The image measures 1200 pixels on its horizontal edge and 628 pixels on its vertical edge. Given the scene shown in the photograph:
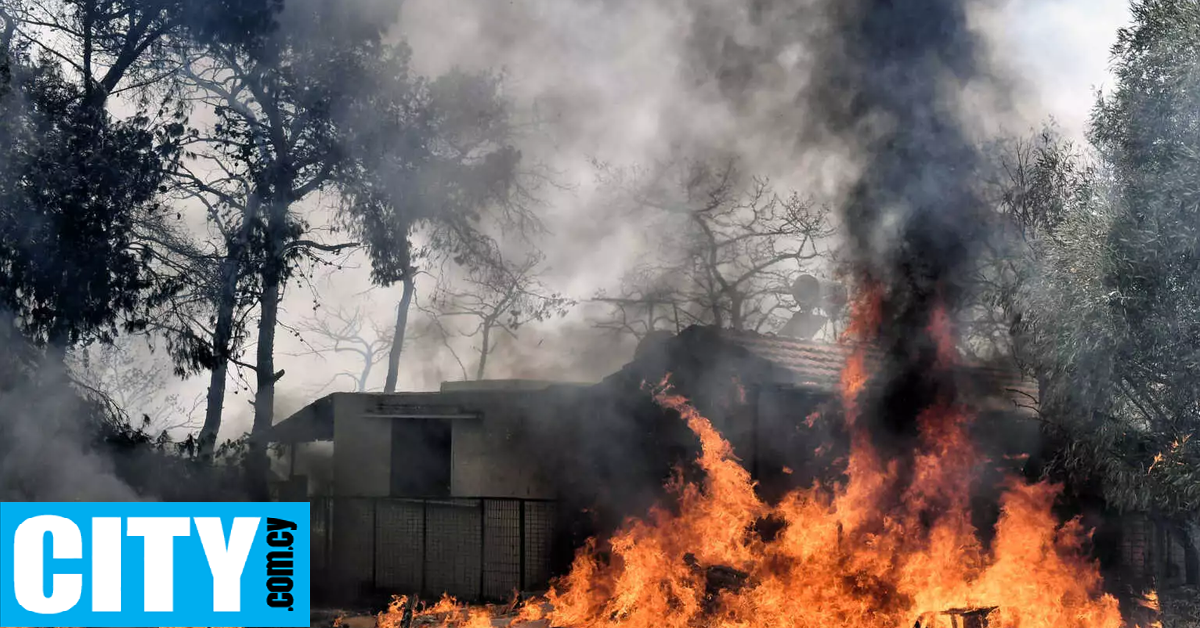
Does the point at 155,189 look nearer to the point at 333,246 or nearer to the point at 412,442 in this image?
the point at 333,246

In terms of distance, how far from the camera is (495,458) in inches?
872

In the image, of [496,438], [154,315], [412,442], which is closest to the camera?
[154,315]

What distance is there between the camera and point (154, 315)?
67.4ft

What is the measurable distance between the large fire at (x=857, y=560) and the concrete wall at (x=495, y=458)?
4.66 m

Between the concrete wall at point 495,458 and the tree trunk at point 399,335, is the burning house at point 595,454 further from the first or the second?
the tree trunk at point 399,335

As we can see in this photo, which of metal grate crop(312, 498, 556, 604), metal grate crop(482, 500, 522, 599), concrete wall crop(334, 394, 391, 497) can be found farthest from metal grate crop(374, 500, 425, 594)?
concrete wall crop(334, 394, 391, 497)

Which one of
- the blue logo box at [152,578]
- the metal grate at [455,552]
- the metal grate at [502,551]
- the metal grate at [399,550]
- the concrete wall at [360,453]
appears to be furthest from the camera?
the concrete wall at [360,453]

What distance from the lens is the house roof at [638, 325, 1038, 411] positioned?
736 inches

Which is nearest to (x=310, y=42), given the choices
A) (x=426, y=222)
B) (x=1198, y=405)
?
(x=426, y=222)

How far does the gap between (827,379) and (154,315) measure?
1204 cm

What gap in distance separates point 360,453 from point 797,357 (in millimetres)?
9462

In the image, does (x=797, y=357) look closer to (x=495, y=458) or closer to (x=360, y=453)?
(x=495, y=458)

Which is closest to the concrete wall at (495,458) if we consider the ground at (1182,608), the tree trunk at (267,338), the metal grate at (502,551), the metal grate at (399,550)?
the metal grate at (502,551)

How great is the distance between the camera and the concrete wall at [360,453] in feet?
77.3
